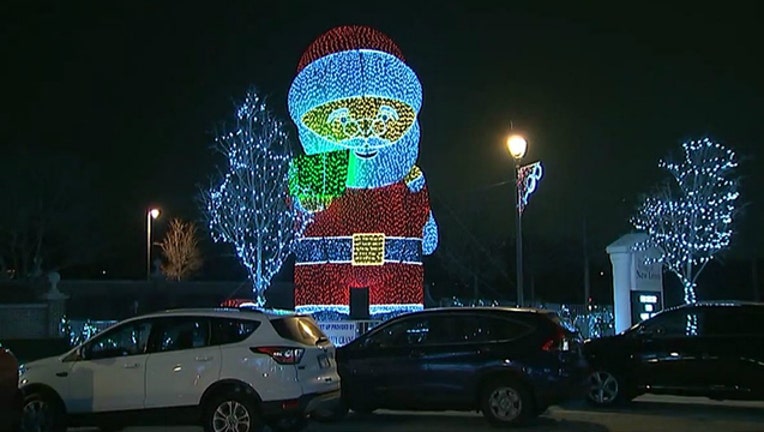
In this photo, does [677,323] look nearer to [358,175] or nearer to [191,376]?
[191,376]

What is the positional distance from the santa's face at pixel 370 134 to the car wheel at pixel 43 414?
19011 millimetres

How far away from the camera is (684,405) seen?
15117 millimetres

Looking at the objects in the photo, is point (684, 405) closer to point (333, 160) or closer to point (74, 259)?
point (333, 160)

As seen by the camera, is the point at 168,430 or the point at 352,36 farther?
the point at 352,36

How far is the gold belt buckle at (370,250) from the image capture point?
101 ft

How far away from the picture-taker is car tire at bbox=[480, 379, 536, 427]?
1261cm

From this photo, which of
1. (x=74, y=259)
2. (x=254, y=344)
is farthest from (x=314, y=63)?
(x=74, y=259)

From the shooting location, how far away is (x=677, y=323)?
14.3m

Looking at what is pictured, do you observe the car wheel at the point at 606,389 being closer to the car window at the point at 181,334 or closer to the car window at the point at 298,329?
the car window at the point at 298,329

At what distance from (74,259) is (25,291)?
48.5ft

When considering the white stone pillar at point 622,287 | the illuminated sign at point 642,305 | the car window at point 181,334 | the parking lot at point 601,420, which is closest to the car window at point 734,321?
the parking lot at point 601,420

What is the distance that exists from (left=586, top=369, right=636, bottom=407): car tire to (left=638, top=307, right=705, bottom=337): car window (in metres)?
0.85

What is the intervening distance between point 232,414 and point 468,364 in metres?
3.48

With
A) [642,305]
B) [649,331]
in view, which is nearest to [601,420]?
[649,331]
